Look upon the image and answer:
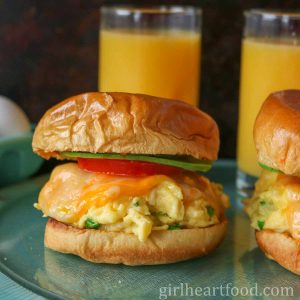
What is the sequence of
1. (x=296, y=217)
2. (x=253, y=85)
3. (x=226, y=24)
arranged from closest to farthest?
(x=296, y=217) < (x=253, y=85) < (x=226, y=24)

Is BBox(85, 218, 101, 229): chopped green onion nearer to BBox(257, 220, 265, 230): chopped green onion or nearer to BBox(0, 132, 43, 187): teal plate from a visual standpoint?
BBox(257, 220, 265, 230): chopped green onion

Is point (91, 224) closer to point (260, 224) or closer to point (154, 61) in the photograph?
point (260, 224)

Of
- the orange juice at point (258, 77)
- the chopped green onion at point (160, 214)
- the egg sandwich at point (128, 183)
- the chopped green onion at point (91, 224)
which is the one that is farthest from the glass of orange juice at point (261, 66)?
the chopped green onion at point (91, 224)

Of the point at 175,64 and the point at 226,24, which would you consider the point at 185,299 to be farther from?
the point at 226,24

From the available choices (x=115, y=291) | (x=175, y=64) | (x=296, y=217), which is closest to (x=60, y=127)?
(x=115, y=291)

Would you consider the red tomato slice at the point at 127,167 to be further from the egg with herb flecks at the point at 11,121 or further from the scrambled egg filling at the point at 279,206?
the egg with herb flecks at the point at 11,121

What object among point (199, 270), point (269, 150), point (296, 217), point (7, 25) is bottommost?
point (199, 270)

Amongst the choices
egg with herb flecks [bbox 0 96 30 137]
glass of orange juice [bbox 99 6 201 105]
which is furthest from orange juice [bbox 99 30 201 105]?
egg with herb flecks [bbox 0 96 30 137]
